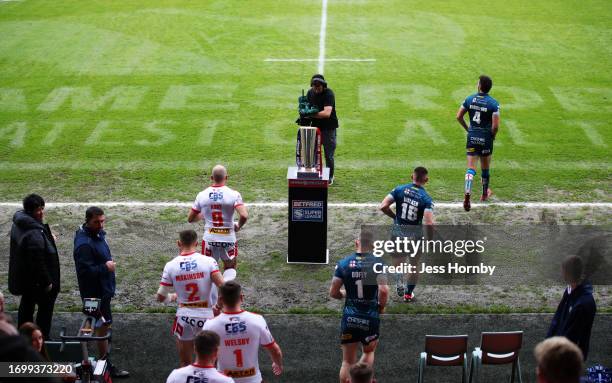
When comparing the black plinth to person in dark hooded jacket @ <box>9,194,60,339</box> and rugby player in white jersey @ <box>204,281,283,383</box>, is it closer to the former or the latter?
person in dark hooded jacket @ <box>9,194,60,339</box>

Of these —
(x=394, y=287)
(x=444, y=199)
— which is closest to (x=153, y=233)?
(x=394, y=287)

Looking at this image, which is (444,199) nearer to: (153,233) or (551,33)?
(153,233)

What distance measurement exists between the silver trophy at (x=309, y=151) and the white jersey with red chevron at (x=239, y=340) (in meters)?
4.65

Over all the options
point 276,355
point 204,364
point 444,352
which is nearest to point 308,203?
point 444,352

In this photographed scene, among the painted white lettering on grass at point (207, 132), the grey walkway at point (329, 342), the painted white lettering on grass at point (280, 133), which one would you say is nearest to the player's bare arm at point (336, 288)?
the grey walkway at point (329, 342)

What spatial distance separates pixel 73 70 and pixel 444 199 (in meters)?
11.6

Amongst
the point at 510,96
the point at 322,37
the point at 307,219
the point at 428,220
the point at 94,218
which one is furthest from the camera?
the point at 322,37

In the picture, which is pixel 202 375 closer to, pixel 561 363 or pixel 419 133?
pixel 561 363

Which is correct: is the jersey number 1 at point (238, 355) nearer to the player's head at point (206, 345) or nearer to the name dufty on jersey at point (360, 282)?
the player's head at point (206, 345)

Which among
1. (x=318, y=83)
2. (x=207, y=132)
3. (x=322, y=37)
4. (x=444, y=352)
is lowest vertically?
(x=444, y=352)

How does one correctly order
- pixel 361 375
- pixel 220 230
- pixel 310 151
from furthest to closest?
pixel 310 151, pixel 220 230, pixel 361 375

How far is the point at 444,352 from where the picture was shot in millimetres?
8445

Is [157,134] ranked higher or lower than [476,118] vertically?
lower

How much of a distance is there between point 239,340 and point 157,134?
417 inches
